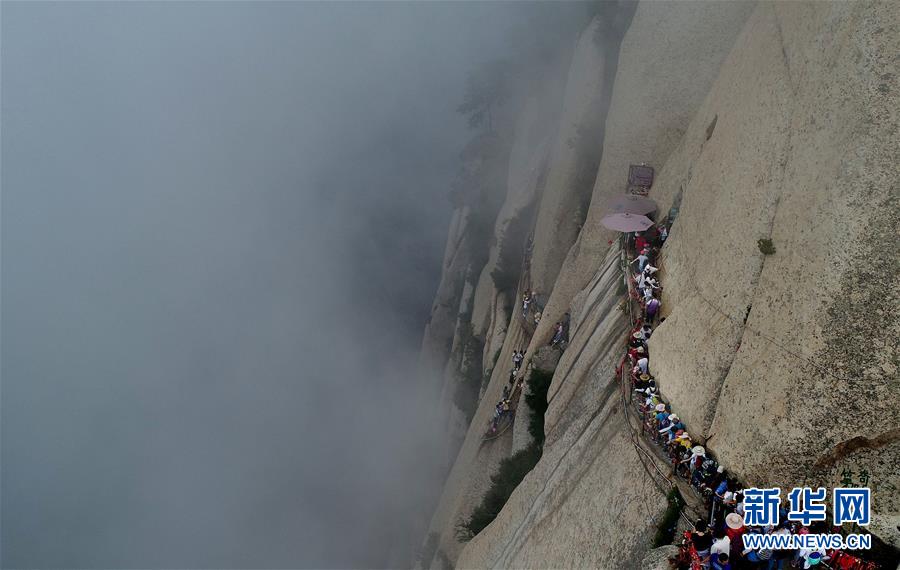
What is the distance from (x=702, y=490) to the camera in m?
12.8

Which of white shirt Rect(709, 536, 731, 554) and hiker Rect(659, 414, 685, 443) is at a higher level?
hiker Rect(659, 414, 685, 443)

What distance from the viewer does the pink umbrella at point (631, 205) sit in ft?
71.8

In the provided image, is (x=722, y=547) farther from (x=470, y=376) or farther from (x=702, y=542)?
(x=470, y=376)

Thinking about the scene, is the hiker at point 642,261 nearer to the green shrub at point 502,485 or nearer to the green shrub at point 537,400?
the green shrub at point 537,400

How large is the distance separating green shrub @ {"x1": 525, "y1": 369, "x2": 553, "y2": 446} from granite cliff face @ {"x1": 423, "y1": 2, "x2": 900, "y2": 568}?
687mm

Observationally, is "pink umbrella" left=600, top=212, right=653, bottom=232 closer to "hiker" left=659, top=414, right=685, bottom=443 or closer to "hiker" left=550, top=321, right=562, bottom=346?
"hiker" left=550, top=321, right=562, bottom=346

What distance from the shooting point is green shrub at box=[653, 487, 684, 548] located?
12766 mm

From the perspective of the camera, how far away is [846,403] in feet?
35.5

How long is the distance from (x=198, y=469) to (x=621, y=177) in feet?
279

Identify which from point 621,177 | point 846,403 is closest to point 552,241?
point 621,177

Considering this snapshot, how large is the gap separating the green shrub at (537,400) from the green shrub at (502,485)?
0.50m

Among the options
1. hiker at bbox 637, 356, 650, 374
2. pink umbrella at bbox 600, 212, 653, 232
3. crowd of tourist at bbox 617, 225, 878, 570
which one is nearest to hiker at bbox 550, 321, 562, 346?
pink umbrella at bbox 600, 212, 653, 232

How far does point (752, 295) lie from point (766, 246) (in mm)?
1117

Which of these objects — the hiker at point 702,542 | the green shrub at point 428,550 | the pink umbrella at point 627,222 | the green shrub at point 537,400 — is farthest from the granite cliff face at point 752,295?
the green shrub at point 428,550
